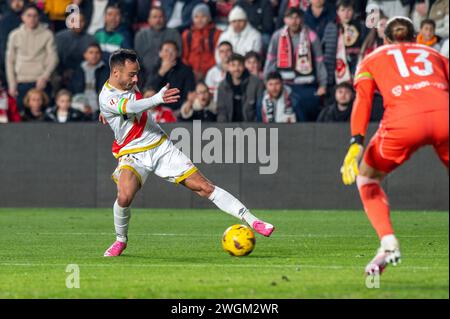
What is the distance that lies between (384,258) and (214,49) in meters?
11.4

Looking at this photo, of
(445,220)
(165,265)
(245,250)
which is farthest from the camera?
(445,220)

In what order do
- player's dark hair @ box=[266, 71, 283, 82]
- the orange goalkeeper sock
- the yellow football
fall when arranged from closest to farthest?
the orange goalkeeper sock
the yellow football
player's dark hair @ box=[266, 71, 283, 82]

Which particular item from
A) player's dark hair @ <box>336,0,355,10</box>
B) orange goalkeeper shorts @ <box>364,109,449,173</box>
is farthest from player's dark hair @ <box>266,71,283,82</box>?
orange goalkeeper shorts @ <box>364,109,449,173</box>

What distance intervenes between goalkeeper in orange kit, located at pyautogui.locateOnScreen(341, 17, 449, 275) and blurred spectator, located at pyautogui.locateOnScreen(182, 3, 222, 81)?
1073 cm

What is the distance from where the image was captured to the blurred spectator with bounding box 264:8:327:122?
18.5m

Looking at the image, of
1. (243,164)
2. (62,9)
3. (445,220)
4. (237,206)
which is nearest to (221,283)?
(237,206)

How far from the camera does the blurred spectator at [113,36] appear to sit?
19703mm

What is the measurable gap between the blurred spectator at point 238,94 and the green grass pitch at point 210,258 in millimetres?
1863

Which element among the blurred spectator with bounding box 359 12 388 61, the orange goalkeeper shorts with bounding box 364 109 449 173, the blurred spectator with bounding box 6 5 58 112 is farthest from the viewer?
the blurred spectator with bounding box 6 5 58 112

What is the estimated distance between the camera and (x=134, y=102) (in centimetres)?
1120

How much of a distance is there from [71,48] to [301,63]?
4.09 m

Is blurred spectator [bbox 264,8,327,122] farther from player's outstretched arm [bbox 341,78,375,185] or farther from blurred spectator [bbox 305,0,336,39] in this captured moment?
player's outstretched arm [bbox 341,78,375,185]

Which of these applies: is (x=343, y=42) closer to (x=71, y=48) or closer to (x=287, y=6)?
(x=287, y=6)

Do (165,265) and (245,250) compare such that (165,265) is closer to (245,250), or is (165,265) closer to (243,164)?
(245,250)
